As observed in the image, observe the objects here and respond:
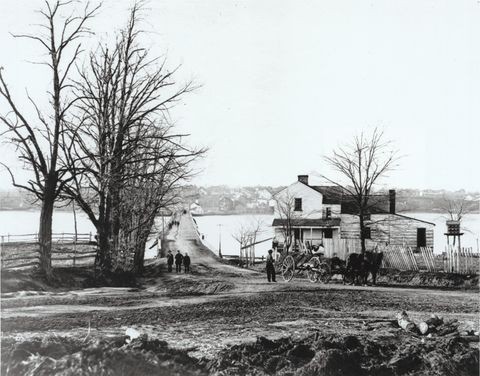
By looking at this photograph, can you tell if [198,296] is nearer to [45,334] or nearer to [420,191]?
[45,334]

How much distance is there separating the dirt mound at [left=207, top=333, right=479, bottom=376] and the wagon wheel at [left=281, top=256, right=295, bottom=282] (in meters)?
7.03

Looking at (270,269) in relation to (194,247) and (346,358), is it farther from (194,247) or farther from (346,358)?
(346,358)

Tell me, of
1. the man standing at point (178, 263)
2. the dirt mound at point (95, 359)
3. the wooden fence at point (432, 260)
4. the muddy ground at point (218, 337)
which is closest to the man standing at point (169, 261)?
the man standing at point (178, 263)

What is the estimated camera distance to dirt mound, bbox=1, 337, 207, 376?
25.0 ft

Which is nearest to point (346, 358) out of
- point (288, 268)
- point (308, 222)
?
point (288, 268)

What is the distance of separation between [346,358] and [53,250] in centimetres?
634

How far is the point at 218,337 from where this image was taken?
835 cm

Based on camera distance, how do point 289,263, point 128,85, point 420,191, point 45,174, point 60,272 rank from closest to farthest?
point 45,174, point 60,272, point 420,191, point 128,85, point 289,263

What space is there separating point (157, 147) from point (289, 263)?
6.36 metres

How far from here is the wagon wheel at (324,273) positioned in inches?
602

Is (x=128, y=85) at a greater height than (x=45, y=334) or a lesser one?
greater

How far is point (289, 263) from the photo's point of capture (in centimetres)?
1571

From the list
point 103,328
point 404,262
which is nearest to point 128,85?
point 103,328

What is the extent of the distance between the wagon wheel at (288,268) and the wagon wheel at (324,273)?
84 cm
